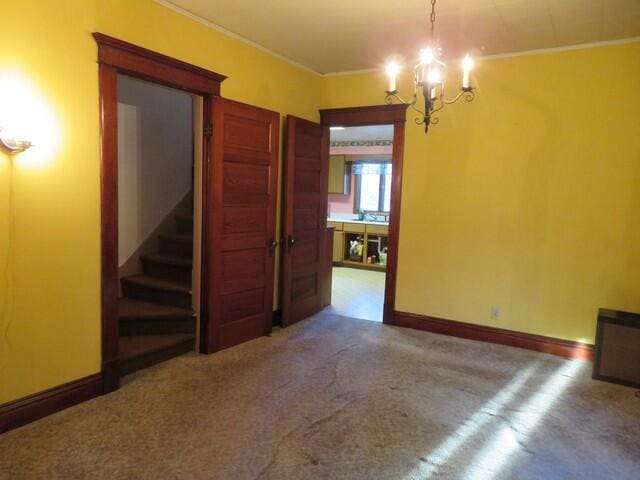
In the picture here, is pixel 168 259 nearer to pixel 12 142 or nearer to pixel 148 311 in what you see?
pixel 148 311

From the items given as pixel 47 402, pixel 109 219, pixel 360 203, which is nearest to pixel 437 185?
pixel 109 219

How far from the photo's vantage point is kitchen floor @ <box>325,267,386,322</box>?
16.3 feet

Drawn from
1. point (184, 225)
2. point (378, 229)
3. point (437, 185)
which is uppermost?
point (437, 185)

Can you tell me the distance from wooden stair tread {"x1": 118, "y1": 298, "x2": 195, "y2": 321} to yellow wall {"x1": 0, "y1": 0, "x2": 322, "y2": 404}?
0.77 meters

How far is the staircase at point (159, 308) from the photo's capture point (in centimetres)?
333

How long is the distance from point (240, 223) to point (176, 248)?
1074 millimetres

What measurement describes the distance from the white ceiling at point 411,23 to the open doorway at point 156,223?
2.50 ft

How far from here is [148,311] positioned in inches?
144

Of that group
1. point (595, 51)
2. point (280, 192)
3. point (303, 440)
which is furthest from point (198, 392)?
point (595, 51)

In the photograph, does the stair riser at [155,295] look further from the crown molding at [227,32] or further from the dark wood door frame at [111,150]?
the crown molding at [227,32]

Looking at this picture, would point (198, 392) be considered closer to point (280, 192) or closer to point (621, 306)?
point (280, 192)

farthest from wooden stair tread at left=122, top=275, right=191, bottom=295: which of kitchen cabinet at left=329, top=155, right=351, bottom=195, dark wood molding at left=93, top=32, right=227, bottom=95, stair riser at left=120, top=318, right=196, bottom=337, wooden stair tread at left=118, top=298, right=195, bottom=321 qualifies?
kitchen cabinet at left=329, top=155, right=351, bottom=195

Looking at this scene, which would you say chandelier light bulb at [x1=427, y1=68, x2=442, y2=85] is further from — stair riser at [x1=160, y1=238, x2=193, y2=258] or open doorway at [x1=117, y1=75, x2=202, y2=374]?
stair riser at [x1=160, y1=238, x2=193, y2=258]

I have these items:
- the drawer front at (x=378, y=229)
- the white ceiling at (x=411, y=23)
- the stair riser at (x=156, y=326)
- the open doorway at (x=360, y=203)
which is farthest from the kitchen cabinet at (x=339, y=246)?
the stair riser at (x=156, y=326)
